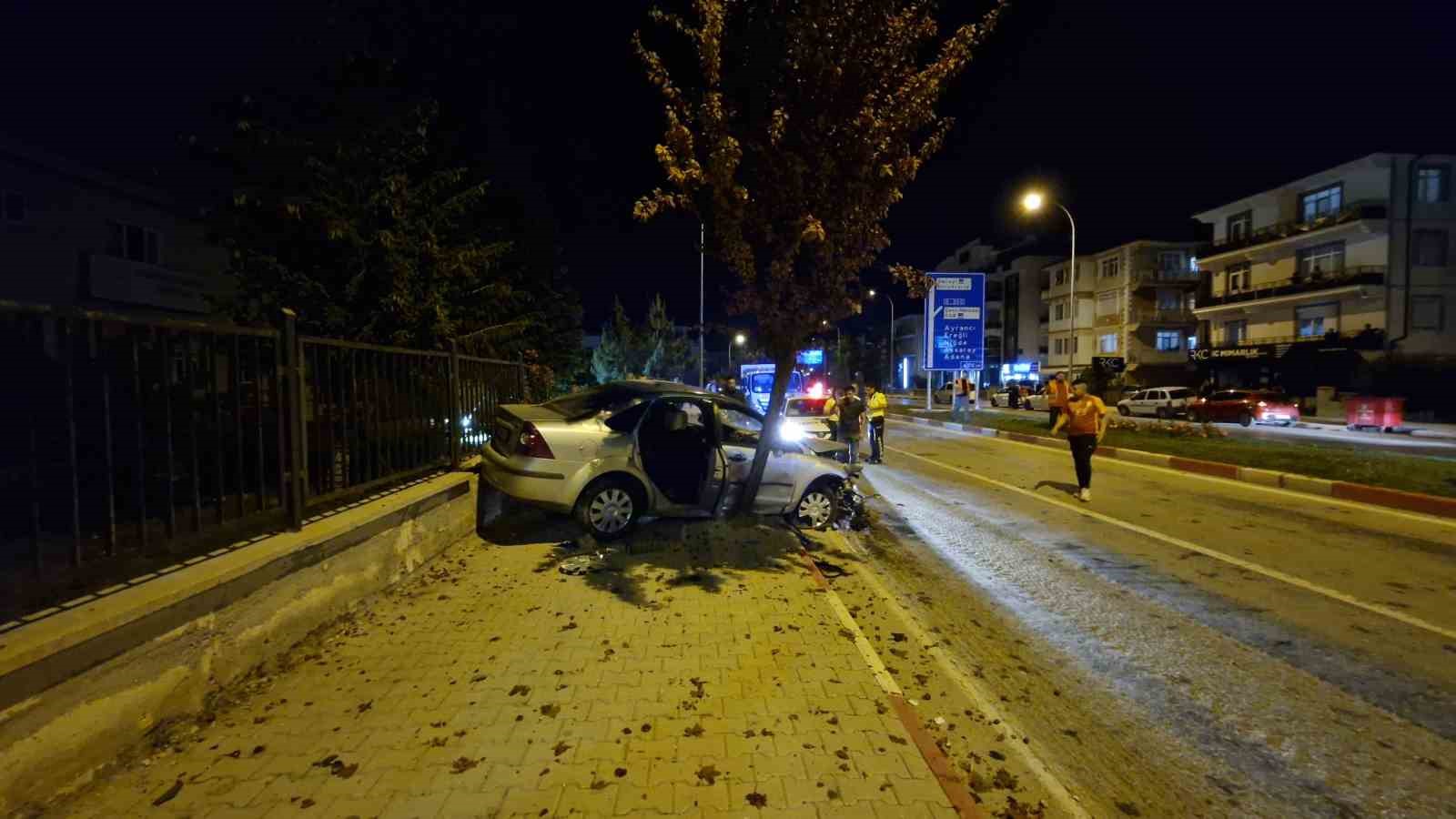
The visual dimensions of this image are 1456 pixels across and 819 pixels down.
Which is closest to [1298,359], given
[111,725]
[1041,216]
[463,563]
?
[1041,216]

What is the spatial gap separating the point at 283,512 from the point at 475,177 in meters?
11.8

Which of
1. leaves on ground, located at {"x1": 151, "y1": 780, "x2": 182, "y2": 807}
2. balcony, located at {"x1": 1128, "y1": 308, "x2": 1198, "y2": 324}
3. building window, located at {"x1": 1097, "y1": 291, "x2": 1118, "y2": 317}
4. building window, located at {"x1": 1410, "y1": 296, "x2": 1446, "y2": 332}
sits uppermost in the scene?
building window, located at {"x1": 1097, "y1": 291, "x2": 1118, "y2": 317}

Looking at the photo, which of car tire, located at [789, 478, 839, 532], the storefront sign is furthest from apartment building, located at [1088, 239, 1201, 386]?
car tire, located at [789, 478, 839, 532]

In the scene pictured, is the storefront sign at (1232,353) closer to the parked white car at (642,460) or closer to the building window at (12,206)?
the parked white car at (642,460)

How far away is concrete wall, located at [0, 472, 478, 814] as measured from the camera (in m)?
2.59

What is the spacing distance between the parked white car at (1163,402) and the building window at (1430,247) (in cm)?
1334

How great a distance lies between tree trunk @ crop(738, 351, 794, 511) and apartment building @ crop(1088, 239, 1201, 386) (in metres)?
52.2

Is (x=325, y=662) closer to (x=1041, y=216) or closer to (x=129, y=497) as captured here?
(x=129, y=497)

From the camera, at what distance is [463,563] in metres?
6.32

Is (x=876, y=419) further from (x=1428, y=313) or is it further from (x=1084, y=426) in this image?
(x=1428, y=313)

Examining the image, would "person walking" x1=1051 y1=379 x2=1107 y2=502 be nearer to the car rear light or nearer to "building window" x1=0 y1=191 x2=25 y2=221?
the car rear light

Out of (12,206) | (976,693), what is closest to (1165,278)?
(976,693)

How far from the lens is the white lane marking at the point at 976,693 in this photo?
2.95m

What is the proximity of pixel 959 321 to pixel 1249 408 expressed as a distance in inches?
554
